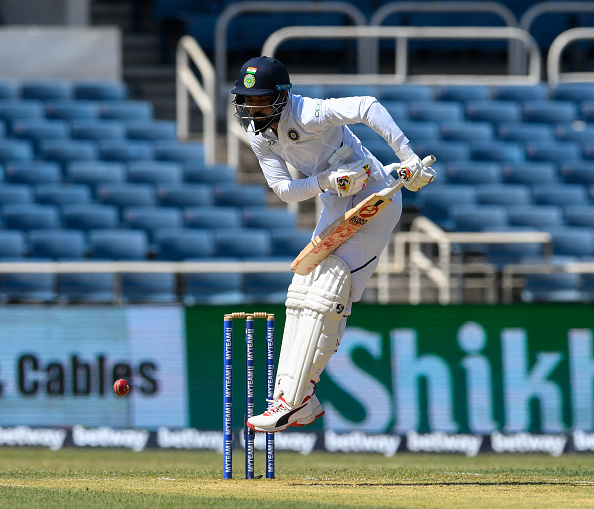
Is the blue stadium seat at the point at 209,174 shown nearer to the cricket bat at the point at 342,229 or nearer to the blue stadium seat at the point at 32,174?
the blue stadium seat at the point at 32,174

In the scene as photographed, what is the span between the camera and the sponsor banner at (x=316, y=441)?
1007 cm

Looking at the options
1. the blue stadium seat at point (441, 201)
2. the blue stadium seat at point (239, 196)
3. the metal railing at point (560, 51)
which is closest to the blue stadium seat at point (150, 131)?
the blue stadium seat at point (239, 196)

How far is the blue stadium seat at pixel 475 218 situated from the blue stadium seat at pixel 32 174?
4.92 m

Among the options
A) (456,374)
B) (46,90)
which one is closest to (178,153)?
(46,90)

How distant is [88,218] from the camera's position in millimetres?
12602

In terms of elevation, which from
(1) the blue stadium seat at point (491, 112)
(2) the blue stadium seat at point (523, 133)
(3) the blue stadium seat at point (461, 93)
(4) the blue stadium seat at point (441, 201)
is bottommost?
(4) the blue stadium seat at point (441, 201)

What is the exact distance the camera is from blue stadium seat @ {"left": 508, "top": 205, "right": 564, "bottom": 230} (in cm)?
1307

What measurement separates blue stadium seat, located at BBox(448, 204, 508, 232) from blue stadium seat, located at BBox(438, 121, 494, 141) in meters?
1.64

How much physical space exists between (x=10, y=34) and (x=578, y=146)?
8161 mm

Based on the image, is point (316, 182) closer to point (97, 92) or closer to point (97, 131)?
point (97, 131)

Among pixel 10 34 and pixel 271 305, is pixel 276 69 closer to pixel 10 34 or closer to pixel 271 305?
pixel 271 305

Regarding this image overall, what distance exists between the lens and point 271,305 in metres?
10.1

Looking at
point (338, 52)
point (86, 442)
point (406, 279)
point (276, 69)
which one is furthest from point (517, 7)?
point (276, 69)

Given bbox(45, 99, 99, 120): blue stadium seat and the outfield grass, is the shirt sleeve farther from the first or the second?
bbox(45, 99, 99, 120): blue stadium seat
